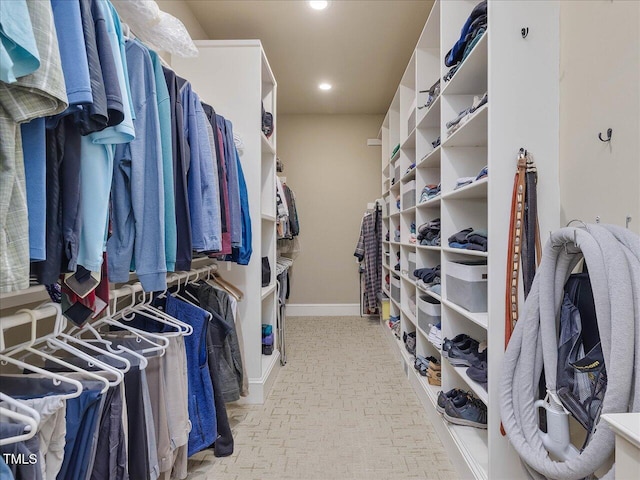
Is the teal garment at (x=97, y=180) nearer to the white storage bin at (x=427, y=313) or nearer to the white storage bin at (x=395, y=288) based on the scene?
the white storage bin at (x=427, y=313)

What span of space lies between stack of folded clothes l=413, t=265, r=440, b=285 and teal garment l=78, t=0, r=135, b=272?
1.92 metres

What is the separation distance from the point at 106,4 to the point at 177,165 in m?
0.53

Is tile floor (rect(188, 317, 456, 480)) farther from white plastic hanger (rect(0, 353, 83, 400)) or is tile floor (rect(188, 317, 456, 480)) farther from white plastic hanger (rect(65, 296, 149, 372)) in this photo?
white plastic hanger (rect(0, 353, 83, 400))

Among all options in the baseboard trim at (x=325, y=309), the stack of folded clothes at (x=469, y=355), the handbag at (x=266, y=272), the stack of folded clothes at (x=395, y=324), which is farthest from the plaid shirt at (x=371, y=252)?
the stack of folded clothes at (x=469, y=355)

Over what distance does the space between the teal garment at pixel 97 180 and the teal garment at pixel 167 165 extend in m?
0.31

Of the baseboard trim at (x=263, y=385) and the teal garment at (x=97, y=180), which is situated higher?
the teal garment at (x=97, y=180)

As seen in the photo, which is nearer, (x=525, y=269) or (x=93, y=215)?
(x=93, y=215)

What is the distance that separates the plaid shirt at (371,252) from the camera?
4.59 meters

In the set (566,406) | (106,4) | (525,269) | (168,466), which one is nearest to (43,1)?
(106,4)

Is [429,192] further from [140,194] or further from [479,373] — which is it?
[140,194]

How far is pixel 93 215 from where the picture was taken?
0.90 m

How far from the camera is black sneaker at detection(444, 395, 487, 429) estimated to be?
1.79 m

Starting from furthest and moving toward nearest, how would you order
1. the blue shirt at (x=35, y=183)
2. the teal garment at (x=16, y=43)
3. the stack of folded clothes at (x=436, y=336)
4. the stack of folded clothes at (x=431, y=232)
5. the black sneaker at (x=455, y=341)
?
the stack of folded clothes at (x=431, y=232)
the stack of folded clothes at (x=436, y=336)
the black sneaker at (x=455, y=341)
the blue shirt at (x=35, y=183)
the teal garment at (x=16, y=43)

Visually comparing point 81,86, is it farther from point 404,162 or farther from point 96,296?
point 404,162
